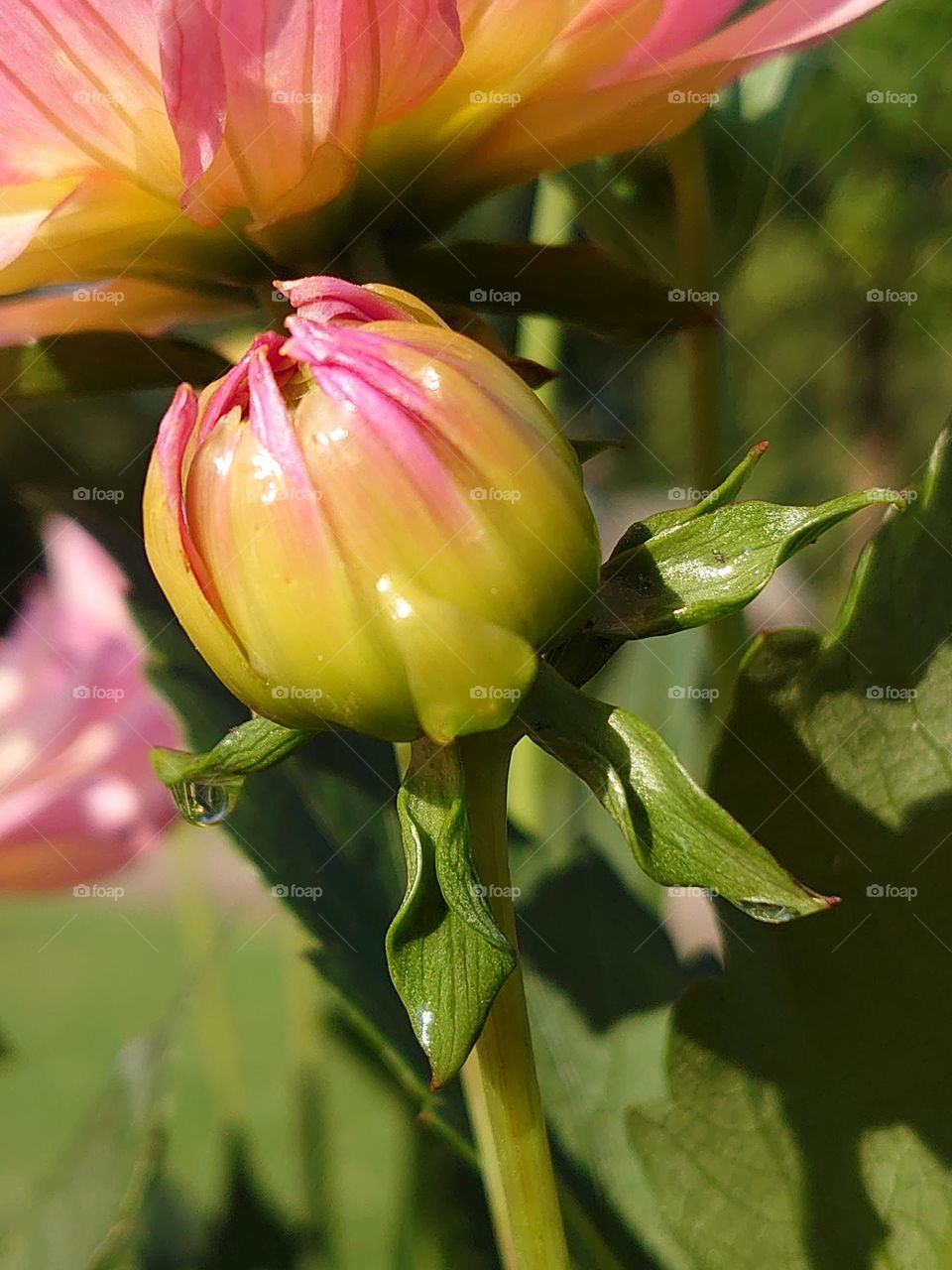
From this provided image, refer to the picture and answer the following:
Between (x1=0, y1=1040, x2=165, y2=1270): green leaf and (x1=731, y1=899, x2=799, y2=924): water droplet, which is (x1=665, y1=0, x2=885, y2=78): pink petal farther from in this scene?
(x1=0, y1=1040, x2=165, y2=1270): green leaf

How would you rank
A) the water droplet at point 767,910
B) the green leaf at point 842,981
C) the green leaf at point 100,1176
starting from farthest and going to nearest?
1. the green leaf at point 100,1176
2. the green leaf at point 842,981
3. the water droplet at point 767,910

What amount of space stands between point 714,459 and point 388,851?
175 mm

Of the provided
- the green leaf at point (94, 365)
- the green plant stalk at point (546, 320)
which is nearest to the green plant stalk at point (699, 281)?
the green plant stalk at point (546, 320)

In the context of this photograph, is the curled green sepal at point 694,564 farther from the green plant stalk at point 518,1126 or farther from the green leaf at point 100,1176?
the green leaf at point 100,1176

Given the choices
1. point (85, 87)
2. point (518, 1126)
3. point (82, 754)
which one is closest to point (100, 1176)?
point (82, 754)

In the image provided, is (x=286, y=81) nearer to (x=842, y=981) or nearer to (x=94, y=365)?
(x=94, y=365)

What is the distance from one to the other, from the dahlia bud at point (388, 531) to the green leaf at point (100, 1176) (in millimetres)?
268

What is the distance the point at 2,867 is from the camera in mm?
492

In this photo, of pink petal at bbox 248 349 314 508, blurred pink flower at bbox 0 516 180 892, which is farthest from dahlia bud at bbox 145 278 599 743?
blurred pink flower at bbox 0 516 180 892

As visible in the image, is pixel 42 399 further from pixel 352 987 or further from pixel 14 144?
pixel 352 987

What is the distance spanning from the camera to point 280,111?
1.00 feet

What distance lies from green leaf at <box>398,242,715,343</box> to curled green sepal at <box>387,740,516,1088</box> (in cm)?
16

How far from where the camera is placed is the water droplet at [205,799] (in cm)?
31

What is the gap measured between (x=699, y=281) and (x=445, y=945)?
0.25 m
